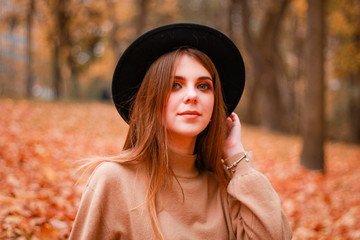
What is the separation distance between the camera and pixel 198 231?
6.13 feet

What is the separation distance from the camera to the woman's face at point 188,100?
187 centimetres

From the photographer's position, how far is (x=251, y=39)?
14062 millimetres

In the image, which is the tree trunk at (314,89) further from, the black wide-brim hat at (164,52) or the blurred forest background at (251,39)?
the black wide-brim hat at (164,52)

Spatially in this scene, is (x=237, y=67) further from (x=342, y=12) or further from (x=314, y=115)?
(x=342, y=12)

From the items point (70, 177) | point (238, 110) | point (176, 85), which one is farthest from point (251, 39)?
point (176, 85)

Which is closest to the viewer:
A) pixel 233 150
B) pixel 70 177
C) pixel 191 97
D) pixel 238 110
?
pixel 191 97

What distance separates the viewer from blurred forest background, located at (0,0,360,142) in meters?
13.5

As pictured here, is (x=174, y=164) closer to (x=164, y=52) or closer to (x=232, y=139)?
(x=232, y=139)

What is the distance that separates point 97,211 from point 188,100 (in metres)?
0.82

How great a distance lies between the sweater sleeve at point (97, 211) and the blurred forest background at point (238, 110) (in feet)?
4.38

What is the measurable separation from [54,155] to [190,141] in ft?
15.6

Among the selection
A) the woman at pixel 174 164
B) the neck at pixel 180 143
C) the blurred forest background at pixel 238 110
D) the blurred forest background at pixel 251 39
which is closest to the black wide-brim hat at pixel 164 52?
the woman at pixel 174 164

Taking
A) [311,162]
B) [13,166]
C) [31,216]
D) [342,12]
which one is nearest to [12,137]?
[13,166]

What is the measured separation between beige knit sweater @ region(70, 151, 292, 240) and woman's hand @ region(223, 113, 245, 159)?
3.0 inches
